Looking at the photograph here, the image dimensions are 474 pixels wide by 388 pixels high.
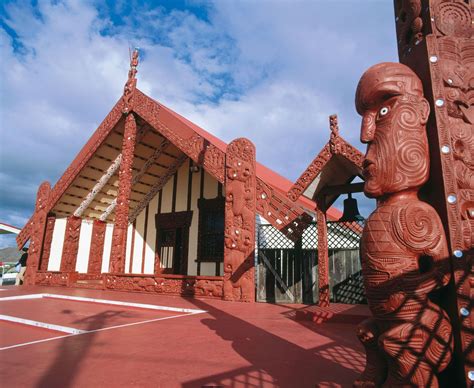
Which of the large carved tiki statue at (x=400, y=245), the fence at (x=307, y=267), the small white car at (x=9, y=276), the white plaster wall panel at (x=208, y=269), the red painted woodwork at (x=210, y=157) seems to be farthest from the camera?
the small white car at (x=9, y=276)

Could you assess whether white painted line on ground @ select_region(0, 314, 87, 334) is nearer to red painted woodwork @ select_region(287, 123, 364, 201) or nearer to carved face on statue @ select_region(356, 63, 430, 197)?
carved face on statue @ select_region(356, 63, 430, 197)

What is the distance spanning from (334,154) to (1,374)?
5394 mm

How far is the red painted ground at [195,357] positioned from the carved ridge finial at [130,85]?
7.22 metres

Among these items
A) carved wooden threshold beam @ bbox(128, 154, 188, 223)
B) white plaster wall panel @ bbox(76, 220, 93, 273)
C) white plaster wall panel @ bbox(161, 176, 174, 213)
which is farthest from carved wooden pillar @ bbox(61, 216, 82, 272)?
white plaster wall panel @ bbox(161, 176, 174, 213)

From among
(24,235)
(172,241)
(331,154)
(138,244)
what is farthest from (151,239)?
(331,154)

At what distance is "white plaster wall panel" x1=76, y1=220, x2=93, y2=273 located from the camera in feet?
40.1

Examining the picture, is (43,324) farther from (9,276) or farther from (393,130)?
(9,276)

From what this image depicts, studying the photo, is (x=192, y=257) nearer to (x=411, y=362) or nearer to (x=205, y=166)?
(x=205, y=166)

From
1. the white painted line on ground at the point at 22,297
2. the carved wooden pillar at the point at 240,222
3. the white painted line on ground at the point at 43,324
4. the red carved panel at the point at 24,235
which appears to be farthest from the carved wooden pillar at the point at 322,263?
the red carved panel at the point at 24,235

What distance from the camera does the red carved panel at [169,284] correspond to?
711 centimetres

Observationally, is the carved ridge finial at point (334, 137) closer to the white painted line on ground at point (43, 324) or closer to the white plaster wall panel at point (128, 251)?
the white painted line on ground at point (43, 324)

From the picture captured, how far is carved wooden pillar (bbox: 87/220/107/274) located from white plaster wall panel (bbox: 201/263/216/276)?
4598 millimetres

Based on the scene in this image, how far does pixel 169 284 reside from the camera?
308 inches

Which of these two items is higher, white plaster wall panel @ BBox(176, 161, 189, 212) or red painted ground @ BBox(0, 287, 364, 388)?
white plaster wall panel @ BBox(176, 161, 189, 212)
